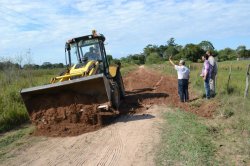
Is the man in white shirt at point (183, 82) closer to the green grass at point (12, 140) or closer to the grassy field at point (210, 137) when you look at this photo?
the grassy field at point (210, 137)

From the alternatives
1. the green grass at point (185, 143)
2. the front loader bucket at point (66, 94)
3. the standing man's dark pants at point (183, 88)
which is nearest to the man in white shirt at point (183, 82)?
the standing man's dark pants at point (183, 88)

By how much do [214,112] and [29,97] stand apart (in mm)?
5710

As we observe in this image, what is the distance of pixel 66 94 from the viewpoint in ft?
34.1

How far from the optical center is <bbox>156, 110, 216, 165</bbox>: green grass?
6961 millimetres

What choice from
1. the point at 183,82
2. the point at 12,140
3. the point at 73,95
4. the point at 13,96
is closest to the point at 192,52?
the point at 183,82

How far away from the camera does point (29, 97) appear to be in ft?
34.5

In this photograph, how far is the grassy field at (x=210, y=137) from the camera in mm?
7109

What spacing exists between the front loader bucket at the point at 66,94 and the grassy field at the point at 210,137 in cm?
208

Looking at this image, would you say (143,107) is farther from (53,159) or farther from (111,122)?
(53,159)

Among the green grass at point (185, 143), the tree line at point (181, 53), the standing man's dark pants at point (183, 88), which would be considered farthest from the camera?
the tree line at point (181, 53)

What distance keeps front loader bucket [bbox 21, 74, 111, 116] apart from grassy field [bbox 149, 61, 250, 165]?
6.83 feet

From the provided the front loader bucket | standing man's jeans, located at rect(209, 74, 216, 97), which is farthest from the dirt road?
standing man's jeans, located at rect(209, 74, 216, 97)

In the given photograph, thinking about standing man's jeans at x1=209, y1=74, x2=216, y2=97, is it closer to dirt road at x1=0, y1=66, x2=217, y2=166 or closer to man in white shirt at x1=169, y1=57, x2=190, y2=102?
man in white shirt at x1=169, y1=57, x2=190, y2=102

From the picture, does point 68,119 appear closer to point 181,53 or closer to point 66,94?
point 66,94
